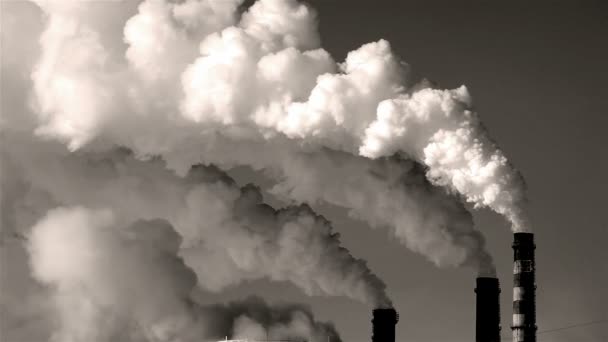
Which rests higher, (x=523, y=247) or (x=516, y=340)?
(x=523, y=247)

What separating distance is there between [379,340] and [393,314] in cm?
360

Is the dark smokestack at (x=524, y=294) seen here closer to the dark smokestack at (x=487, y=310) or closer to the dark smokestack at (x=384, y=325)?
the dark smokestack at (x=487, y=310)

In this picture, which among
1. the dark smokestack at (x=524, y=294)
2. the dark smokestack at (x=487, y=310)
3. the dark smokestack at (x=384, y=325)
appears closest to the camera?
the dark smokestack at (x=524, y=294)

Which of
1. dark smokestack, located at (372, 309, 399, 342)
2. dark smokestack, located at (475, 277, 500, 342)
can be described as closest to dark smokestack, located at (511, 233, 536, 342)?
dark smokestack, located at (475, 277, 500, 342)

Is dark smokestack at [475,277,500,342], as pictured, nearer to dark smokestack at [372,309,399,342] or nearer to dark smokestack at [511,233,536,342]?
dark smokestack at [511,233,536,342]

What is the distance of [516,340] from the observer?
388 feet

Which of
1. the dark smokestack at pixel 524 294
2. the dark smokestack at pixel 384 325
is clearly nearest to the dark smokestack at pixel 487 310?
the dark smokestack at pixel 524 294

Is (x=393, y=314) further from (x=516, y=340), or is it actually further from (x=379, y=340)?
(x=516, y=340)

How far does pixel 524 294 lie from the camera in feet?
388

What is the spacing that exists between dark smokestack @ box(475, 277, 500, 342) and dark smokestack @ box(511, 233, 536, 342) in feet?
9.00

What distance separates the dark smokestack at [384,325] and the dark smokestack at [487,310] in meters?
8.23

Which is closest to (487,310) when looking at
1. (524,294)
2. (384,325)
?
(524,294)

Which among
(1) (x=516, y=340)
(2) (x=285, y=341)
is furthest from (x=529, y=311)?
(2) (x=285, y=341)

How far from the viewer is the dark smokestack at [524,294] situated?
11769 centimetres
